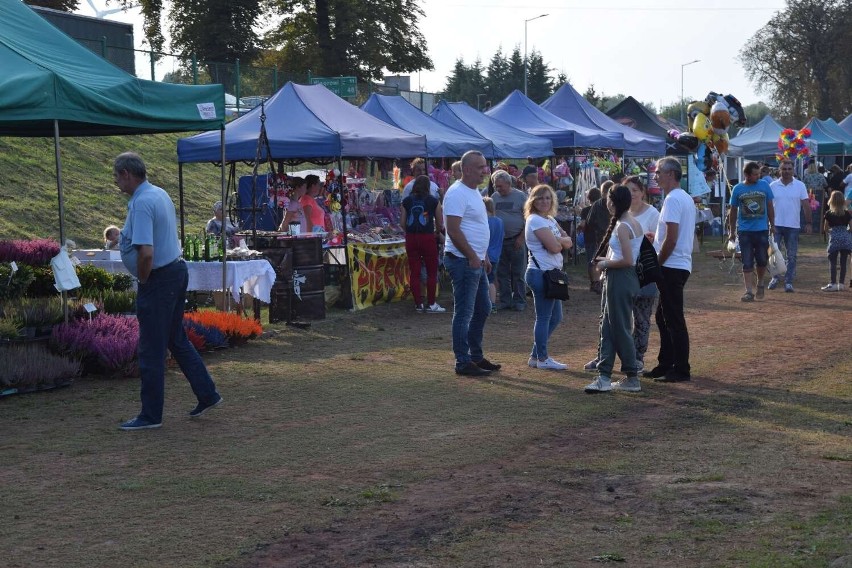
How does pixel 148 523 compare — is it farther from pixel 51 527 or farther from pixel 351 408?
pixel 351 408

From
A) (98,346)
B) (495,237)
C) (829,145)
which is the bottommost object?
(98,346)

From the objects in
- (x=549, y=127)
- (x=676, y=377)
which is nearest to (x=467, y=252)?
(x=676, y=377)

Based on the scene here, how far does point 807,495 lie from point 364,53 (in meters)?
47.2

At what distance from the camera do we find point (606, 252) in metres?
9.30

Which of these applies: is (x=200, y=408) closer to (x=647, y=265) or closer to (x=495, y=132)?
(x=647, y=265)

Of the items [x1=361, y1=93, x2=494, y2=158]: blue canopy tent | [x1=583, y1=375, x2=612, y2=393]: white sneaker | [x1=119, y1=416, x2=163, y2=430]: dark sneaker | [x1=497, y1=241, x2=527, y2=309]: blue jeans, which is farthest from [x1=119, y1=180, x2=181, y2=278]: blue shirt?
[x1=361, y1=93, x2=494, y2=158]: blue canopy tent

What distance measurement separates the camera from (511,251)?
15.5 meters

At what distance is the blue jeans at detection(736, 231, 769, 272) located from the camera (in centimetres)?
1573

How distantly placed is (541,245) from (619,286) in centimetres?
122

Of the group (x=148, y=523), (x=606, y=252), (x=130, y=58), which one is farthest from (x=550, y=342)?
(x=130, y=58)

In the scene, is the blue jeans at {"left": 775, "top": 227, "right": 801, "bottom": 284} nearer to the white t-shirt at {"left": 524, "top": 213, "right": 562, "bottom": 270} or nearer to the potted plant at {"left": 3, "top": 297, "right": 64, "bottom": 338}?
the white t-shirt at {"left": 524, "top": 213, "right": 562, "bottom": 270}

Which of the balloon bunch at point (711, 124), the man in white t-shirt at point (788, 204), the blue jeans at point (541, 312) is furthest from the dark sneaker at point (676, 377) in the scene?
the balloon bunch at point (711, 124)

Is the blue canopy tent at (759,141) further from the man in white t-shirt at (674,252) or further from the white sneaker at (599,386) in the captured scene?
the white sneaker at (599,386)

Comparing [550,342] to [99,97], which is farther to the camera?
[550,342]
